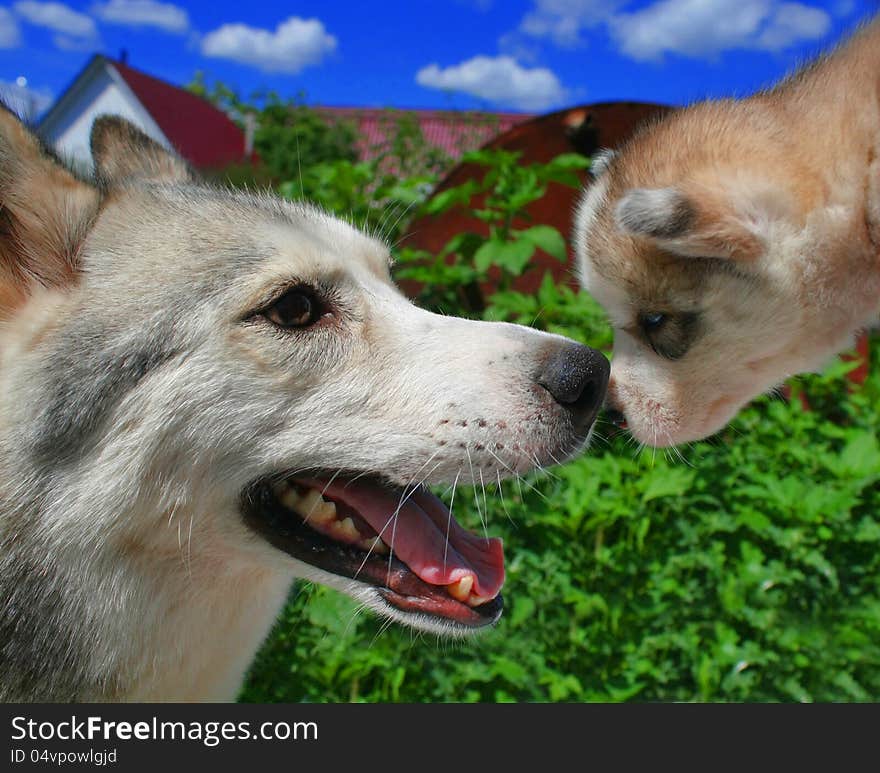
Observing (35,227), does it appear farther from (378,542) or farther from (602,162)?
(602,162)

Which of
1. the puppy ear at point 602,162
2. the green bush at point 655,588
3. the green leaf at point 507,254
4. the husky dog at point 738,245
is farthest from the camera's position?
the green leaf at point 507,254

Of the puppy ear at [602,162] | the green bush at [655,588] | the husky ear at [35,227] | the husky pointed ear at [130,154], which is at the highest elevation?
the puppy ear at [602,162]

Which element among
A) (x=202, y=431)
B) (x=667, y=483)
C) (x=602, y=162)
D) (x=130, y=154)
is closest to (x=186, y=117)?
(x=602, y=162)

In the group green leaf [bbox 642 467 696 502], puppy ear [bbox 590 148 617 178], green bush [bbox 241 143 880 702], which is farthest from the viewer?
green leaf [bbox 642 467 696 502]

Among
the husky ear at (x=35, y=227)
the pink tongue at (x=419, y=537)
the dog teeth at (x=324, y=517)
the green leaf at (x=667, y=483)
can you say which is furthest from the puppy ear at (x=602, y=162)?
the husky ear at (x=35, y=227)

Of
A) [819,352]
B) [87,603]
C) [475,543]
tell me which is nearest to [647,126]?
[819,352]

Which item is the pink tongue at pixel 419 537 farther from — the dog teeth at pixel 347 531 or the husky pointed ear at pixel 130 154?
the husky pointed ear at pixel 130 154

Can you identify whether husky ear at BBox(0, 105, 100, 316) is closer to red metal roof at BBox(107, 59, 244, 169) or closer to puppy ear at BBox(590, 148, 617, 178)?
puppy ear at BBox(590, 148, 617, 178)

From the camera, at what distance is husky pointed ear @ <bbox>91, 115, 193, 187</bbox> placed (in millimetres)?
2693

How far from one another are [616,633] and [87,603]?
2252 mm

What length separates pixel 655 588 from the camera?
3.62 meters

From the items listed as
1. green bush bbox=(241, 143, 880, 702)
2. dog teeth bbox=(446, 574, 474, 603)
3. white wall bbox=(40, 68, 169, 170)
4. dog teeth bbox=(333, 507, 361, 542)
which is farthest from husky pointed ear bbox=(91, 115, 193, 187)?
white wall bbox=(40, 68, 169, 170)

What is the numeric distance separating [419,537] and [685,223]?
1.30 m

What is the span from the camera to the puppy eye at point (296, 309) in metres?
1.97
